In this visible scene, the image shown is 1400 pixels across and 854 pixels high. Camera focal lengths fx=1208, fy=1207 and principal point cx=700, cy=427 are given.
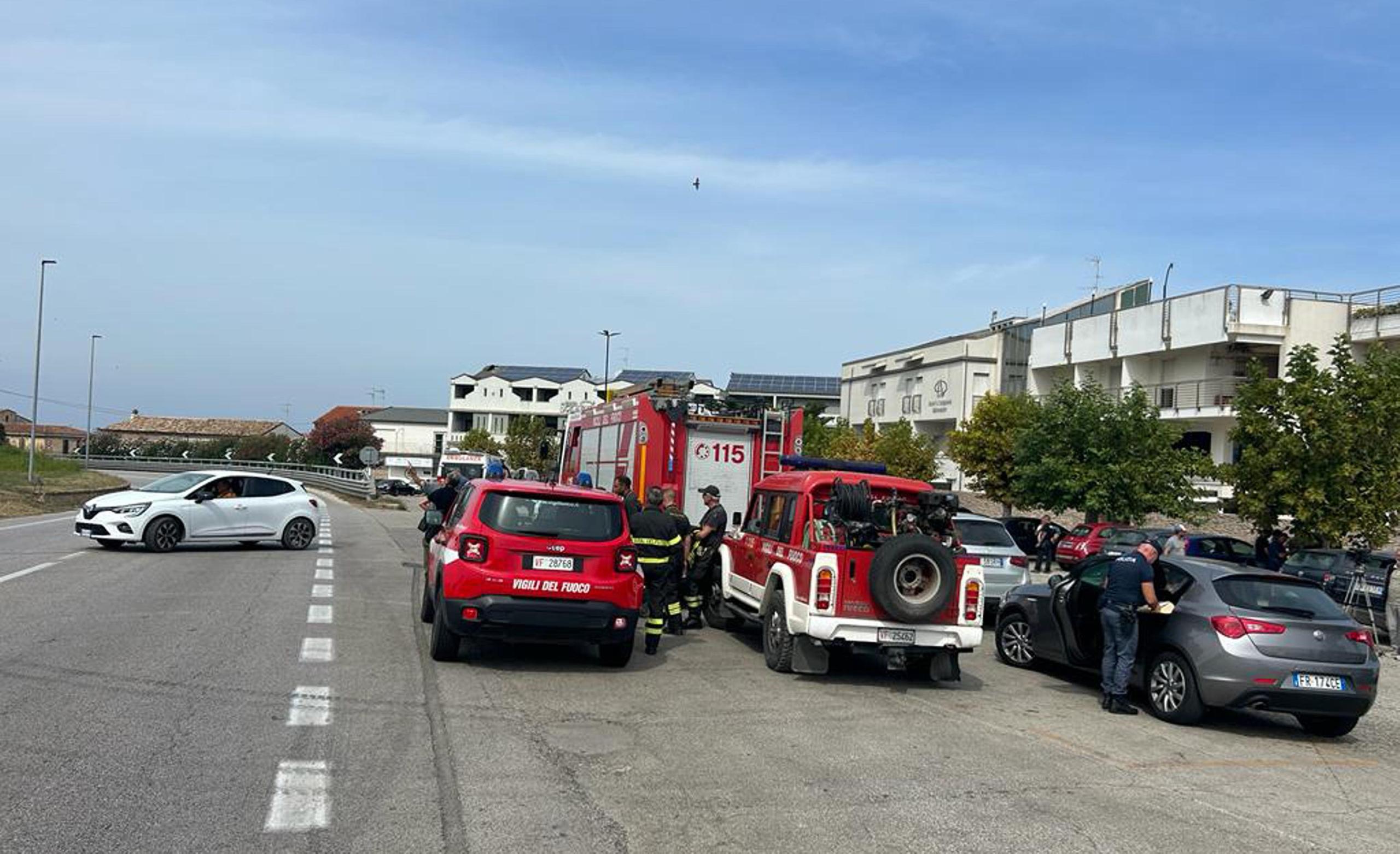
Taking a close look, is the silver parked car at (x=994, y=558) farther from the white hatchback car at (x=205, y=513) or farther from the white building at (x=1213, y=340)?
the white building at (x=1213, y=340)

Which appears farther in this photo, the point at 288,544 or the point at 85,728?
the point at 288,544

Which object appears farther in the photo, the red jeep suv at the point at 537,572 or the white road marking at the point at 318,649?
the white road marking at the point at 318,649

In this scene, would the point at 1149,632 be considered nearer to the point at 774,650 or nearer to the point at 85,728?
the point at 774,650

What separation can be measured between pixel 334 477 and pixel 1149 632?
59.6 metres

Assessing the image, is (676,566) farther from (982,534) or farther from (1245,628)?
(982,534)

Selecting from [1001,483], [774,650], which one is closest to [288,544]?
[774,650]

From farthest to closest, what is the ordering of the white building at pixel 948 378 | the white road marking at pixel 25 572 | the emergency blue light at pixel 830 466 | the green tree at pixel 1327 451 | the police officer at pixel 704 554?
the white building at pixel 948 378
the green tree at pixel 1327 451
the white road marking at pixel 25 572
the police officer at pixel 704 554
the emergency blue light at pixel 830 466

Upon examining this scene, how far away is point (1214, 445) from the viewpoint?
4416 cm

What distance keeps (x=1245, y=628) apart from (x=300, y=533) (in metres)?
17.4

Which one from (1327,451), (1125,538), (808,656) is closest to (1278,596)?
(808,656)

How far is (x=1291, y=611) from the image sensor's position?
1002 cm

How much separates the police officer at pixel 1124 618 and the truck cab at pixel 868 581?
115cm

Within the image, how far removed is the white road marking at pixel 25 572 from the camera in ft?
49.8

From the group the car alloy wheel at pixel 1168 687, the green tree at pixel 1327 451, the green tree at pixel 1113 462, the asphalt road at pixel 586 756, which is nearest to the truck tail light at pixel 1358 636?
the asphalt road at pixel 586 756
